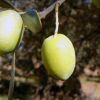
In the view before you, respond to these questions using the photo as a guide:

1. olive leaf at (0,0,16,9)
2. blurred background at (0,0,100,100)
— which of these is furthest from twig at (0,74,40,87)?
olive leaf at (0,0,16,9)

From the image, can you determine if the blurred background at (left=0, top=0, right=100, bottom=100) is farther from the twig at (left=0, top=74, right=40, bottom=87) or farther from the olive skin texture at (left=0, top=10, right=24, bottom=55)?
the olive skin texture at (left=0, top=10, right=24, bottom=55)

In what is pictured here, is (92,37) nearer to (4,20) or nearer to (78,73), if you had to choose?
(78,73)

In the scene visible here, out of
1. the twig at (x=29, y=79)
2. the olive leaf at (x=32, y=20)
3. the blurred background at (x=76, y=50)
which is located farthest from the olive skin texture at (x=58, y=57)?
the twig at (x=29, y=79)

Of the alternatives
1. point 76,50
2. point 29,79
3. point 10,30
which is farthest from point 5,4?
point 29,79

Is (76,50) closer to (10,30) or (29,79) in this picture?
(29,79)

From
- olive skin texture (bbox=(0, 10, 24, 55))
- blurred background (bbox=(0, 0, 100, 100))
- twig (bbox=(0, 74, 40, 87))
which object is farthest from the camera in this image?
twig (bbox=(0, 74, 40, 87))

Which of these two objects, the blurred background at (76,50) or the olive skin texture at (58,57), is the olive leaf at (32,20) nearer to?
the olive skin texture at (58,57)
